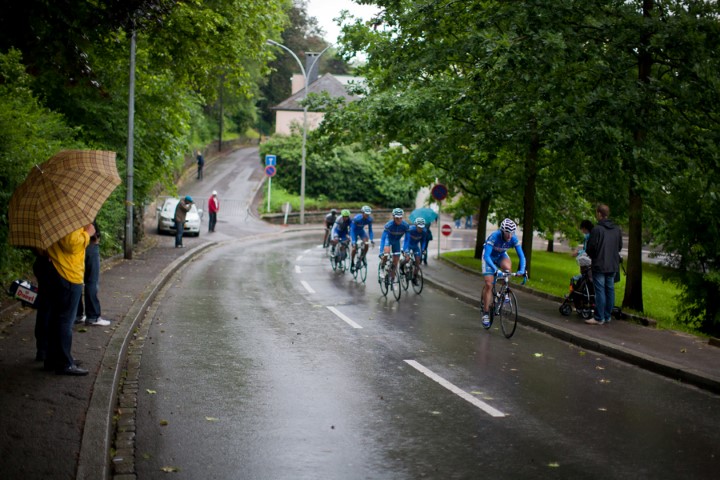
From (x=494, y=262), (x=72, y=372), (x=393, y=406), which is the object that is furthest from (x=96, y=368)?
(x=494, y=262)

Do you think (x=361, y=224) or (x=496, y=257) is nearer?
(x=496, y=257)

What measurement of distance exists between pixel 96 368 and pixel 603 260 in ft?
27.7

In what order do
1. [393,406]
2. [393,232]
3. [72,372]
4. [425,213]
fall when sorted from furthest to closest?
[425,213]
[393,232]
[72,372]
[393,406]

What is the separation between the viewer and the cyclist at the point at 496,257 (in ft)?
41.0

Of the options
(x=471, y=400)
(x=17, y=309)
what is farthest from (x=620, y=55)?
(x=17, y=309)

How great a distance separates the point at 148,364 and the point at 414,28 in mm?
11086

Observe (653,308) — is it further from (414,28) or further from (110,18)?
(110,18)

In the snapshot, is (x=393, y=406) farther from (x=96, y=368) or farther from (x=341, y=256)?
(x=341, y=256)

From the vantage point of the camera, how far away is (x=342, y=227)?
21.7m

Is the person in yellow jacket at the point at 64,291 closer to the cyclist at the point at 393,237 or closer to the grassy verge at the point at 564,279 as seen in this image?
the cyclist at the point at 393,237

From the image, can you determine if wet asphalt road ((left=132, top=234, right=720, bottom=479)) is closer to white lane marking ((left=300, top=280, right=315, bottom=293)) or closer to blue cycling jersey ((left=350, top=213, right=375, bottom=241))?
white lane marking ((left=300, top=280, right=315, bottom=293))

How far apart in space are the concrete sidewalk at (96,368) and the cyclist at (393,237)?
74.9 inches

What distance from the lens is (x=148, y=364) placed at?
9.60 meters

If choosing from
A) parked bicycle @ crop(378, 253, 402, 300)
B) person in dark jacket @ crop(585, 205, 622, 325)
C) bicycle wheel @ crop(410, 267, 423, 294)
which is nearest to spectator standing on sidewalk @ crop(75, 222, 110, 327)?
parked bicycle @ crop(378, 253, 402, 300)
